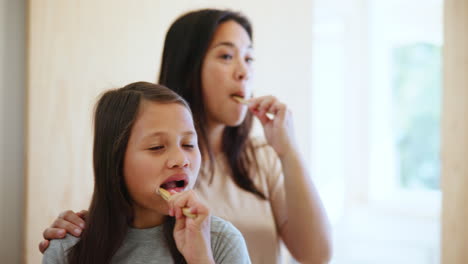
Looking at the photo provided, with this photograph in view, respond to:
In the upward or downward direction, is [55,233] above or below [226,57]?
below

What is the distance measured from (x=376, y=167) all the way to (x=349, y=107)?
544 millimetres

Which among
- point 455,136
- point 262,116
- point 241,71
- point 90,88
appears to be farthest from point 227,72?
point 455,136

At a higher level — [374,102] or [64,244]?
[374,102]

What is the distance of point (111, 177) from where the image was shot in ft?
2.25

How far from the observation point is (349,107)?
3.76 meters

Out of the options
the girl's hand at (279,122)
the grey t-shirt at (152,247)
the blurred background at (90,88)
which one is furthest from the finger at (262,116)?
the grey t-shirt at (152,247)

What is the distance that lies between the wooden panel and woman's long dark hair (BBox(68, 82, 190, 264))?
901mm

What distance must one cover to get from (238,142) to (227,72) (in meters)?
0.19

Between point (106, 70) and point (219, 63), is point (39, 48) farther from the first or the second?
point (219, 63)

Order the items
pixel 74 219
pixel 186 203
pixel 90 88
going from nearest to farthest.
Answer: pixel 186 203 → pixel 74 219 → pixel 90 88

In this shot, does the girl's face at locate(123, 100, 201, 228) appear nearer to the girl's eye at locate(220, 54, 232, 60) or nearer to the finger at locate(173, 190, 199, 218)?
the finger at locate(173, 190, 199, 218)

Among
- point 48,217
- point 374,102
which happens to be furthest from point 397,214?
point 48,217

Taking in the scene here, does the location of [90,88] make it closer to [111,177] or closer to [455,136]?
[111,177]

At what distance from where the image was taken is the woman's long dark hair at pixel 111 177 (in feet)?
2.21
